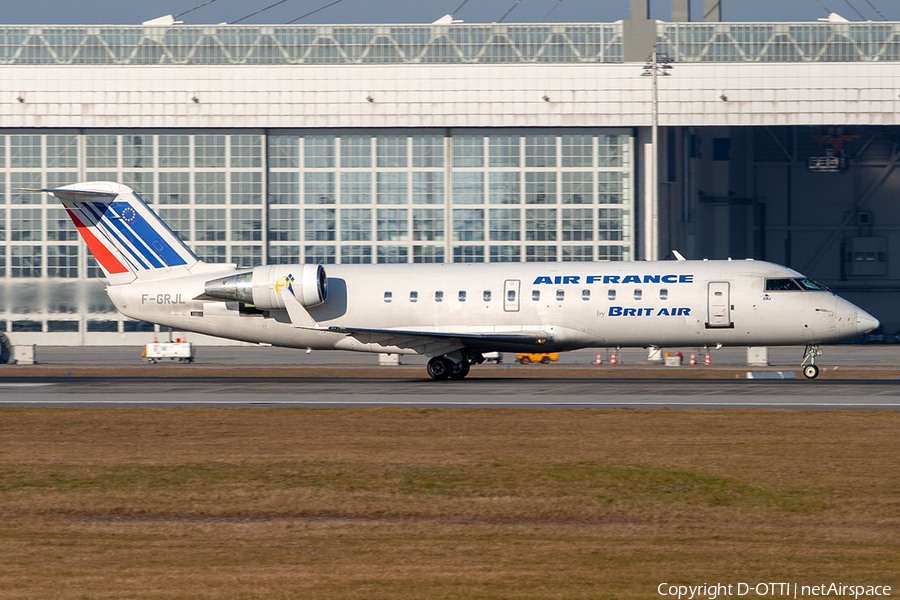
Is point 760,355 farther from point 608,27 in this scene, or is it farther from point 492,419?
point 492,419

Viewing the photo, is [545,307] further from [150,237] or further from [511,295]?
[150,237]

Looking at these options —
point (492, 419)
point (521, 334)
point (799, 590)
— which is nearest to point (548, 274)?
point (521, 334)

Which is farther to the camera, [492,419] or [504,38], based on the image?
[504,38]

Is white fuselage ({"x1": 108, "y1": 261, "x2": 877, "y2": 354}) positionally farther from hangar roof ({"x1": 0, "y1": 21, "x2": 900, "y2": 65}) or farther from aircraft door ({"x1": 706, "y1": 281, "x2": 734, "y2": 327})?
hangar roof ({"x1": 0, "y1": 21, "x2": 900, "y2": 65})

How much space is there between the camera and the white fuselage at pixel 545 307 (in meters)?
30.2

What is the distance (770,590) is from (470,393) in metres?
18.6

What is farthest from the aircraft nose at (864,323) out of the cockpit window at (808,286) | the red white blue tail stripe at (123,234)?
the red white blue tail stripe at (123,234)

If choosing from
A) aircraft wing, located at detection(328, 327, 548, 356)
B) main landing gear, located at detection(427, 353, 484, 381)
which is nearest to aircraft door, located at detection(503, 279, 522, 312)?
aircraft wing, located at detection(328, 327, 548, 356)

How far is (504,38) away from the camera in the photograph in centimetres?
6172

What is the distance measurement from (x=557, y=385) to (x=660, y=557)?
1935cm

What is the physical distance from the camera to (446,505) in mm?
14039

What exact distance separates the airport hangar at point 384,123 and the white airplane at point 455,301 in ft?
92.8

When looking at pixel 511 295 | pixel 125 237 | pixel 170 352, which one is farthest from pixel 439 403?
pixel 170 352

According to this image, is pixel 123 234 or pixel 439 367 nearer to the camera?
pixel 439 367
